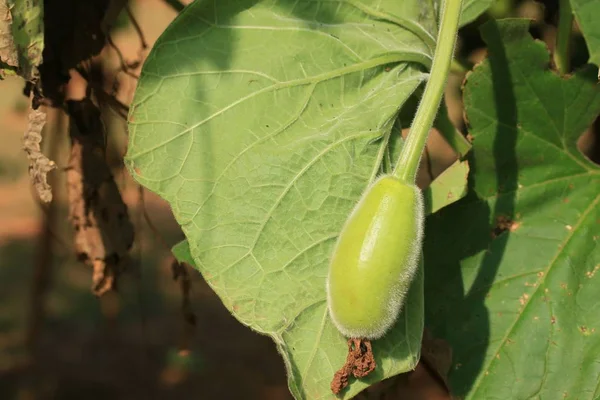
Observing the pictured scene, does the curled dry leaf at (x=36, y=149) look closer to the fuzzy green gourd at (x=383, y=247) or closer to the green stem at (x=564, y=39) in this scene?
the fuzzy green gourd at (x=383, y=247)

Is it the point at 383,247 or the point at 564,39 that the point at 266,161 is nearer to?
the point at 383,247

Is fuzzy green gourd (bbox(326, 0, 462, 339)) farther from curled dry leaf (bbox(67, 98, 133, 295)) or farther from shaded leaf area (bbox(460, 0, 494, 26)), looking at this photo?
curled dry leaf (bbox(67, 98, 133, 295))

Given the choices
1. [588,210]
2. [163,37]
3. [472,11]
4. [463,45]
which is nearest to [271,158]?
[163,37]

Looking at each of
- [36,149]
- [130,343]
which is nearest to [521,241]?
[36,149]

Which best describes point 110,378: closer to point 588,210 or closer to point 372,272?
point 588,210

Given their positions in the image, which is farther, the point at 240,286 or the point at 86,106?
the point at 86,106

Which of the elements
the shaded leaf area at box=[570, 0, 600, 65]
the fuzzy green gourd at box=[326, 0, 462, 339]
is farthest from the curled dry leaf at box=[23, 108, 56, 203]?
the shaded leaf area at box=[570, 0, 600, 65]

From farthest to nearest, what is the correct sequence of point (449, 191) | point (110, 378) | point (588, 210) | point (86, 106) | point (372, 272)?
point (110, 378) → point (86, 106) → point (588, 210) → point (449, 191) → point (372, 272)
